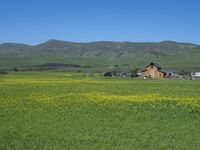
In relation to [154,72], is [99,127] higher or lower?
lower

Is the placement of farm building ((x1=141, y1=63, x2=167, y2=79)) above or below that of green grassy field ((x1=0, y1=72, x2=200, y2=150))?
above

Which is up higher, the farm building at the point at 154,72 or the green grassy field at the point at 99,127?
the farm building at the point at 154,72

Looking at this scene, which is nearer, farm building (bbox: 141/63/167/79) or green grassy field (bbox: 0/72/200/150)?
green grassy field (bbox: 0/72/200/150)

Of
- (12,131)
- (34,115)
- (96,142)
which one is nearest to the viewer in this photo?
(96,142)

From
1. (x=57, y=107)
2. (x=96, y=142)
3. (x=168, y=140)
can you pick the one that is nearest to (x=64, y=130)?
(x=96, y=142)

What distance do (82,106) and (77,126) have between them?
27.9 ft

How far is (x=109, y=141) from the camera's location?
50.7 feet

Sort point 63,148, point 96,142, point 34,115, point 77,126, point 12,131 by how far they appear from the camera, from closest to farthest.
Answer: point 63,148, point 96,142, point 12,131, point 77,126, point 34,115

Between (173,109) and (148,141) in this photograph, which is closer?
(148,141)

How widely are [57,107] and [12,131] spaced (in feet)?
31.2

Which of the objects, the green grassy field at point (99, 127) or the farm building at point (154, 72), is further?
the farm building at point (154, 72)

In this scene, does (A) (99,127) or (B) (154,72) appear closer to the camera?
(A) (99,127)

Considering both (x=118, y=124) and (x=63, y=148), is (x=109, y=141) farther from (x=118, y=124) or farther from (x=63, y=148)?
(x=118, y=124)

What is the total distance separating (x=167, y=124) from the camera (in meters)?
19.8
